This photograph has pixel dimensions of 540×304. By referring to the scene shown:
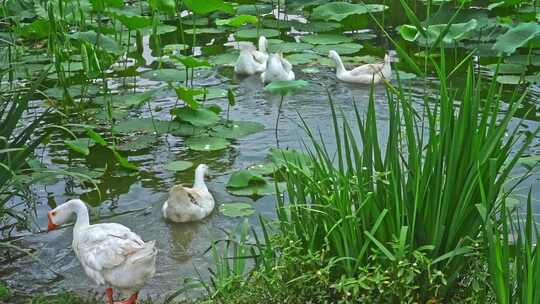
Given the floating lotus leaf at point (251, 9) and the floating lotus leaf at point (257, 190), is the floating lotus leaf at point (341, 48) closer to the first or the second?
the floating lotus leaf at point (251, 9)

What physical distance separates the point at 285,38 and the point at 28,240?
523cm

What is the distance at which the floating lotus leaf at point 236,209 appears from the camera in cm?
645

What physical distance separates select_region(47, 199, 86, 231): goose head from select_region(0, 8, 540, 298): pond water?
0.67ft

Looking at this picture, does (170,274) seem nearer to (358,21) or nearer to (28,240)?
(28,240)

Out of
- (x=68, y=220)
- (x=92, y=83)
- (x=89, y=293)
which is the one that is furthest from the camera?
(x=92, y=83)

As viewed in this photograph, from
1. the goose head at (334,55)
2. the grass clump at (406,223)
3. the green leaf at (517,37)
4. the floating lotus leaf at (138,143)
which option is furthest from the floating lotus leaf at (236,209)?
the green leaf at (517,37)

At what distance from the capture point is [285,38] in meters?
10.9

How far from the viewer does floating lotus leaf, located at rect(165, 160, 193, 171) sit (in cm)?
731

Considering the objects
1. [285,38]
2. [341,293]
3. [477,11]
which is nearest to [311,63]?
[285,38]

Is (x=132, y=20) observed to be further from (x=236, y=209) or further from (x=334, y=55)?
(x=236, y=209)

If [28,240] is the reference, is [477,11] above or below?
above

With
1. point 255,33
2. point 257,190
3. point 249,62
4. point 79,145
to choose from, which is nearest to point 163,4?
point 249,62

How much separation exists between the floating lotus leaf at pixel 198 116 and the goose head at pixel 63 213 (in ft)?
5.99

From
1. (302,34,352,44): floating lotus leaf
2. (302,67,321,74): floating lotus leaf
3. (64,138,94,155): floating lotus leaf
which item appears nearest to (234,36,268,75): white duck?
(302,67,321,74): floating lotus leaf
